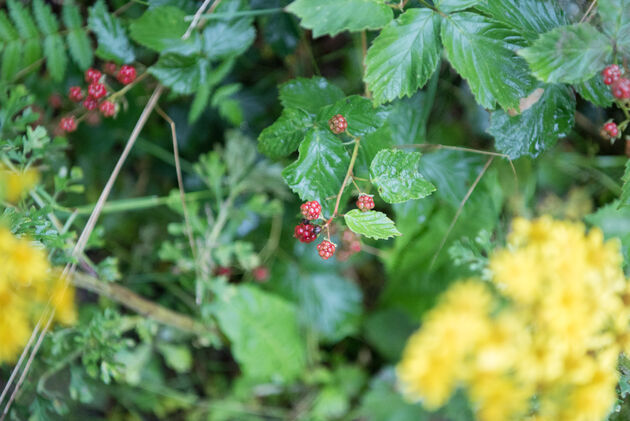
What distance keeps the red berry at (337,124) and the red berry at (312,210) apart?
0.18m

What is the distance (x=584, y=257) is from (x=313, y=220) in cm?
52

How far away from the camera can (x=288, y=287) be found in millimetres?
1937

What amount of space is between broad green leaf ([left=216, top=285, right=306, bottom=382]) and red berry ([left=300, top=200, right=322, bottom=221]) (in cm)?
86

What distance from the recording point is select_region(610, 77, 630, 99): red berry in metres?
0.90

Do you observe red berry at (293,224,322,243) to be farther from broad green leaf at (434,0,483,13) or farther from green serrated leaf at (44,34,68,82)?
green serrated leaf at (44,34,68,82)

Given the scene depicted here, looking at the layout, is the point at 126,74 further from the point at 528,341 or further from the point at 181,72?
the point at 528,341


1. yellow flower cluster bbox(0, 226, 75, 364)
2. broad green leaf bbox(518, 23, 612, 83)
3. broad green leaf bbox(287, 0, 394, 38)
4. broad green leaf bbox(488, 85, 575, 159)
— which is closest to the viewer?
yellow flower cluster bbox(0, 226, 75, 364)

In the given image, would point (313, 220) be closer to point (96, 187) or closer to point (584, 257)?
point (584, 257)

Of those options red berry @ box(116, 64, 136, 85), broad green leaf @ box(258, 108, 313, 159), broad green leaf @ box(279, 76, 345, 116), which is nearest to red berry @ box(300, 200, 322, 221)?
broad green leaf @ box(258, 108, 313, 159)

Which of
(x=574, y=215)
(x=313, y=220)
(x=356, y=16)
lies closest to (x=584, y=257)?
(x=313, y=220)

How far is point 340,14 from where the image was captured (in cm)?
101

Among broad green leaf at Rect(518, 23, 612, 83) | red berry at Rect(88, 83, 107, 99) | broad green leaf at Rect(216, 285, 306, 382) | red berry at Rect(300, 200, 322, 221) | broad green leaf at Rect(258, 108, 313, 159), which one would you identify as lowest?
broad green leaf at Rect(216, 285, 306, 382)

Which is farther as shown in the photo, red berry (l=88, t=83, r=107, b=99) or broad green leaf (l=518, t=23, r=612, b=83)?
red berry (l=88, t=83, r=107, b=99)

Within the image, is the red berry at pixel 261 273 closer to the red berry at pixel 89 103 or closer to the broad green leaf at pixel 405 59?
the red berry at pixel 89 103
